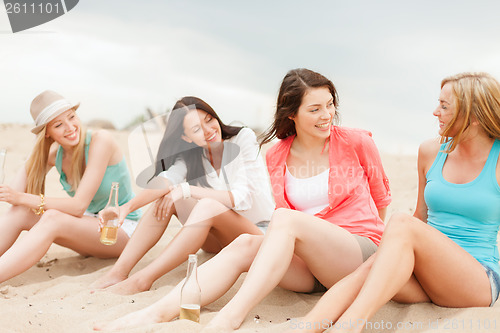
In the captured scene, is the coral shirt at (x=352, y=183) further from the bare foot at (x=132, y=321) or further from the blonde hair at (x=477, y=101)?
the bare foot at (x=132, y=321)

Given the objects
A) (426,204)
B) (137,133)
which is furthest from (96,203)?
(426,204)

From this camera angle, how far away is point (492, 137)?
3.07m

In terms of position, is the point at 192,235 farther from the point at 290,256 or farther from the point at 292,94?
the point at 292,94

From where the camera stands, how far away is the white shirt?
3.90 metres

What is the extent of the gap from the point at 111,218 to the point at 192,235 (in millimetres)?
742

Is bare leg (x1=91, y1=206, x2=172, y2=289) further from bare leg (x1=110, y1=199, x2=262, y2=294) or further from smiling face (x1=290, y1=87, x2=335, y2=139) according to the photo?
smiling face (x1=290, y1=87, x2=335, y2=139)

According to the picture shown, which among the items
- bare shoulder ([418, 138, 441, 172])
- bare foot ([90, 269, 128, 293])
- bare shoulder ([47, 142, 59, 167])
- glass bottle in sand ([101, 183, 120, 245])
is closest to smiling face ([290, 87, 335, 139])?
bare shoulder ([418, 138, 441, 172])

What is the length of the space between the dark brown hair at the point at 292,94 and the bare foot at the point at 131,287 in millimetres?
1296

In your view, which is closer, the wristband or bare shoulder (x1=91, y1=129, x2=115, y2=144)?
the wristband

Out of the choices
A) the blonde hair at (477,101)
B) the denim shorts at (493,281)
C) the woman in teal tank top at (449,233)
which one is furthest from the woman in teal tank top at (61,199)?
the denim shorts at (493,281)

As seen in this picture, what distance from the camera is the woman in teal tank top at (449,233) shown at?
2.65m

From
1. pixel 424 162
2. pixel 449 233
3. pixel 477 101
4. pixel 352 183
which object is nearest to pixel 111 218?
pixel 352 183

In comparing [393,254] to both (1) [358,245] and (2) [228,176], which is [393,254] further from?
(2) [228,176]

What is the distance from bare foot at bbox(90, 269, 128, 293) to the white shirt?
76 cm
